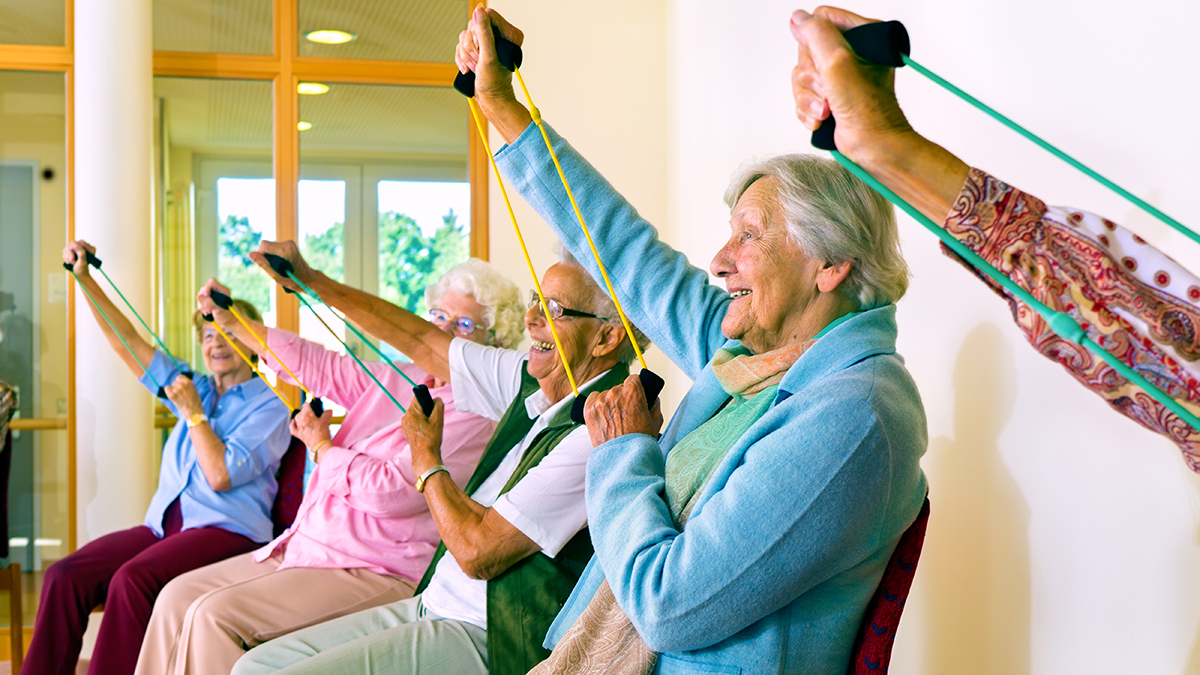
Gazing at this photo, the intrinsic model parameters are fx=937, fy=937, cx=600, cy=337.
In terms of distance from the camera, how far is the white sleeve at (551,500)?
160 cm

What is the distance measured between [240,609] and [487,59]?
56.1 inches

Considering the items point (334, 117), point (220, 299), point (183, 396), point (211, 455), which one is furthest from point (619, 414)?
point (334, 117)

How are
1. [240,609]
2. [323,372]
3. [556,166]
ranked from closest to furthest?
[556,166] < [240,609] < [323,372]

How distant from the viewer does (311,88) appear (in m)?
4.00

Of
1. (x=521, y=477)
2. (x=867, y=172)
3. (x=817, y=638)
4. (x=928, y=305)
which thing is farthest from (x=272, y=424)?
(x=867, y=172)

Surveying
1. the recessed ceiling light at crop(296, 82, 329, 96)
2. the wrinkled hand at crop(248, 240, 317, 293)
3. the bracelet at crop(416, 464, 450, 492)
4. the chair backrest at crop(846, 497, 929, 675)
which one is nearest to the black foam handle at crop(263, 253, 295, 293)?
the wrinkled hand at crop(248, 240, 317, 293)

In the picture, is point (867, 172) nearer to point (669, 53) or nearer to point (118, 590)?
point (118, 590)

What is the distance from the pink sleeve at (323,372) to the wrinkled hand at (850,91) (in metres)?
2.42

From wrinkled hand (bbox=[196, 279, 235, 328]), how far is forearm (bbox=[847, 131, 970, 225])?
243cm

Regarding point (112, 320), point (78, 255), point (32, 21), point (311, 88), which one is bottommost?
point (112, 320)

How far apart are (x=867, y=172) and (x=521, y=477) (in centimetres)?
113

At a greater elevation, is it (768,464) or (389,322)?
(389,322)

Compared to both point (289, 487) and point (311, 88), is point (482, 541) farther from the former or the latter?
point (311, 88)

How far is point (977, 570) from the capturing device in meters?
1.66
